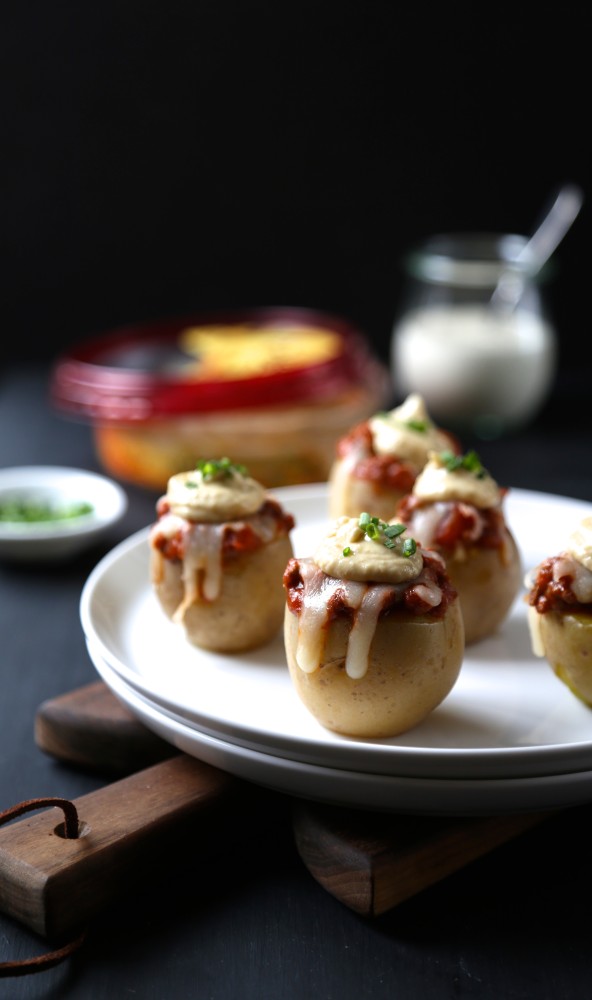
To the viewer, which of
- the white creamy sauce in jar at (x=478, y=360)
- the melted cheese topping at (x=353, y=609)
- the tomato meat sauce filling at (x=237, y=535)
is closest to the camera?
the melted cheese topping at (x=353, y=609)

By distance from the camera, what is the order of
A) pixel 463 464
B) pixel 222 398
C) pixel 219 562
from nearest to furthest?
1. pixel 219 562
2. pixel 463 464
3. pixel 222 398

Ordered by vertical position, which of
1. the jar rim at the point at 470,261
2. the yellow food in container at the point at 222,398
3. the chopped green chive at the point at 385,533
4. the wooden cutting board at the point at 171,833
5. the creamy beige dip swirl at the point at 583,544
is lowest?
the yellow food in container at the point at 222,398

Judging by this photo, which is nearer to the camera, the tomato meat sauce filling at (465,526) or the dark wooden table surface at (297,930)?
the dark wooden table surface at (297,930)

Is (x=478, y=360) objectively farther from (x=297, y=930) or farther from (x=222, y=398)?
(x=297, y=930)

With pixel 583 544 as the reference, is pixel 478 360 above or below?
below

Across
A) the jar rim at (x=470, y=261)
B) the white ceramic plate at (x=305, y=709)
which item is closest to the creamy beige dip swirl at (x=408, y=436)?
the white ceramic plate at (x=305, y=709)

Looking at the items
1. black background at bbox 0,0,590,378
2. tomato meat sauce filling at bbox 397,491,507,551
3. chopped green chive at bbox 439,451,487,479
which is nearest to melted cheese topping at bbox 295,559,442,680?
tomato meat sauce filling at bbox 397,491,507,551

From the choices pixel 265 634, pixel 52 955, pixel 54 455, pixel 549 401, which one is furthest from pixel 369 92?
pixel 52 955

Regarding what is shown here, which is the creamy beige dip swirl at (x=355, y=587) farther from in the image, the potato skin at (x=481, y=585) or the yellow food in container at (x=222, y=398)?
the yellow food in container at (x=222, y=398)

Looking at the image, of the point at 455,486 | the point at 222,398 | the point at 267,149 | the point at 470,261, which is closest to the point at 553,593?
the point at 455,486
